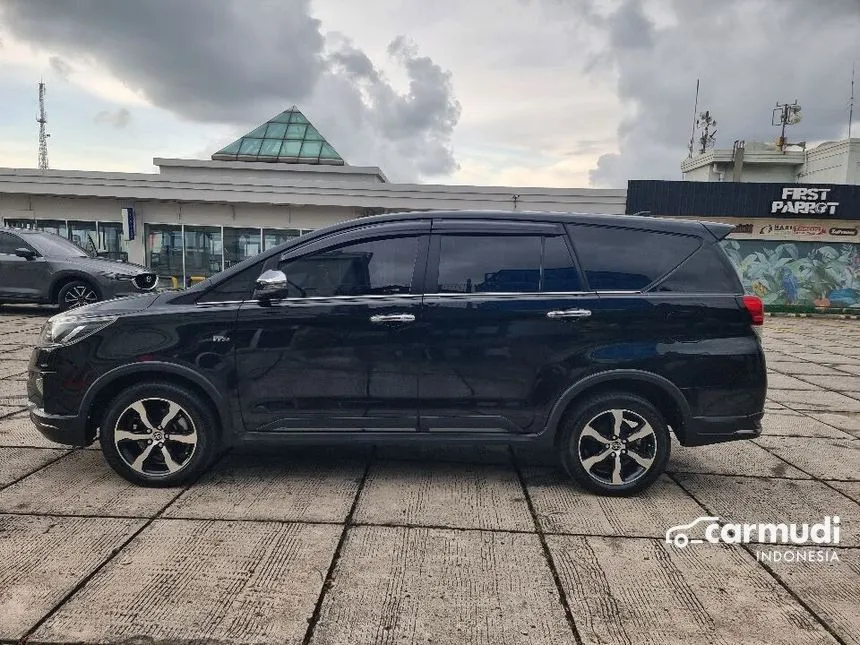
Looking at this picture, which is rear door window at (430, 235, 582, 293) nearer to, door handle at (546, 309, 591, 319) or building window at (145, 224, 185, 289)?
door handle at (546, 309, 591, 319)

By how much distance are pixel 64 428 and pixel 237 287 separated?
1479 mm

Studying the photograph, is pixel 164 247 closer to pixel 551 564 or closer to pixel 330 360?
pixel 330 360

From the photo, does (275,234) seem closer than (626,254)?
No

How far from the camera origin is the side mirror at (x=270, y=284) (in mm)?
3619

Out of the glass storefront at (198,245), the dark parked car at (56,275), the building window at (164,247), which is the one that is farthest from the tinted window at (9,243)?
the building window at (164,247)

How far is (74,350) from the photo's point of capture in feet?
12.3

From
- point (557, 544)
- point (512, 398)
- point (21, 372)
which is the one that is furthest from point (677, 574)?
point (21, 372)

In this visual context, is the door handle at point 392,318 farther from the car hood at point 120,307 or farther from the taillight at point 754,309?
the taillight at point 754,309

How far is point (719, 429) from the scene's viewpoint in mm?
3820

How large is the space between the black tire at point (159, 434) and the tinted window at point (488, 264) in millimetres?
1847

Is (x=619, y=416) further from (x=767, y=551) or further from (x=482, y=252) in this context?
(x=482, y=252)

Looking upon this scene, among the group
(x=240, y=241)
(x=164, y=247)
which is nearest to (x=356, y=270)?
(x=240, y=241)

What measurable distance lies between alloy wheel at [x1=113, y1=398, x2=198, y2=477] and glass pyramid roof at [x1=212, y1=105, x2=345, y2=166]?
84.6ft

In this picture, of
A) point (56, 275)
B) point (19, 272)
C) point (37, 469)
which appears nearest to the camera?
point (37, 469)
